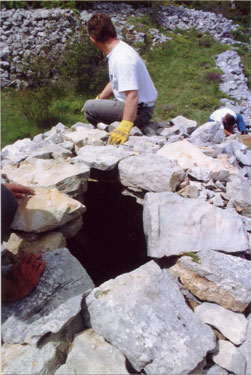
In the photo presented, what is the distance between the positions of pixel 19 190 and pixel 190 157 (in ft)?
5.65

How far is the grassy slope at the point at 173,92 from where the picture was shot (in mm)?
6609

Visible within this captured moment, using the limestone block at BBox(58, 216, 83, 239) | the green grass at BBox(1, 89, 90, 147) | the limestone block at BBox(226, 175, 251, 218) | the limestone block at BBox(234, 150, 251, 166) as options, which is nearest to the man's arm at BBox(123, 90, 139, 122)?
the limestone block at BBox(234, 150, 251, 166)

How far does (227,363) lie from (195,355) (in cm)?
26

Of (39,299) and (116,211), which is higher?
(39,299)

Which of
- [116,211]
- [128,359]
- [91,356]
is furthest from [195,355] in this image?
[116,211]

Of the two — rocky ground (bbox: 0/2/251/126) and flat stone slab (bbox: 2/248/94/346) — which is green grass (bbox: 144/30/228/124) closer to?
rocky ground (bbox: 0/2/251/126)

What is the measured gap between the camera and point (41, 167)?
2.85 meters

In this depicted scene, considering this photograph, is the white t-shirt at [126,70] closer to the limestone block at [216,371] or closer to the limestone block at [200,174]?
the limestone block at [200,174]

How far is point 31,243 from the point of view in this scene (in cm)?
232

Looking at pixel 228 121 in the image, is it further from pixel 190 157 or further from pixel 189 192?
pixel 189 192

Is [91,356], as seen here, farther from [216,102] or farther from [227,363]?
[216,102]

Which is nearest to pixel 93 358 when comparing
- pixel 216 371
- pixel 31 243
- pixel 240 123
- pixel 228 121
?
pixel 216 371

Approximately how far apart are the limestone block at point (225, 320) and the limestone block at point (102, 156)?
145 centimetres

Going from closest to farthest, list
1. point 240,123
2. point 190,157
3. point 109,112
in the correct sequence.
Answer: point 190,157 → point 109,112 → point 240,123
